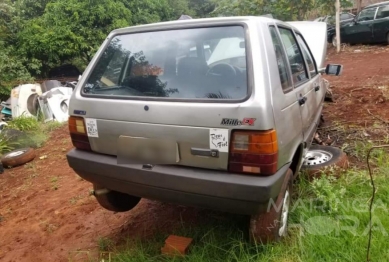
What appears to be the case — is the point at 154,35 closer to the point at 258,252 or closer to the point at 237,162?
the point at 237,162

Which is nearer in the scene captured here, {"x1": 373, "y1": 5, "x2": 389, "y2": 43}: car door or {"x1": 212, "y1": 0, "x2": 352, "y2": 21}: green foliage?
{"x1": 373, "y1": 5, "x2": 389, "y2": 43}: car door

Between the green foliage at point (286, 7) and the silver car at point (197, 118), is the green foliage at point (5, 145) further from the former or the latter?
the green foliage at point (286, 7)

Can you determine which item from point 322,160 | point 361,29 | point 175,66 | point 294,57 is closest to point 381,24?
point 361,29

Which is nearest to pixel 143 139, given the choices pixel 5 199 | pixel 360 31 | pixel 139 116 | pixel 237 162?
pixel 139 116

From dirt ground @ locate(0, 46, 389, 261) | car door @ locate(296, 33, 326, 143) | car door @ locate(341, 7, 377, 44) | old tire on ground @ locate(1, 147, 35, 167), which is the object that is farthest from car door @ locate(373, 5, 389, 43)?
old tire on ground @ locate(1, 147, 35, 167)

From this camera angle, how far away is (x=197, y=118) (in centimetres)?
177

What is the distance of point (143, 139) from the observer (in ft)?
6.37

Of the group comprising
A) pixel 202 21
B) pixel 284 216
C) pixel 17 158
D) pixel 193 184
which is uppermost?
pixel 202 21

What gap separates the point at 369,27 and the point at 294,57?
10685mm

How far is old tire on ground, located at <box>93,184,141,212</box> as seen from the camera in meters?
2.48

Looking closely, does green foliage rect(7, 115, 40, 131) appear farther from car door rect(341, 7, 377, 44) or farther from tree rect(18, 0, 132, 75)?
car door rect(341, 7, 377, 44)

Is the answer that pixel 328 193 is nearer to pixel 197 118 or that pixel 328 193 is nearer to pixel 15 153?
pixel 197 118

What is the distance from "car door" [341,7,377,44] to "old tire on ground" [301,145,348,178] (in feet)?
33.5

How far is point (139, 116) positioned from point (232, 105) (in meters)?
0.60
